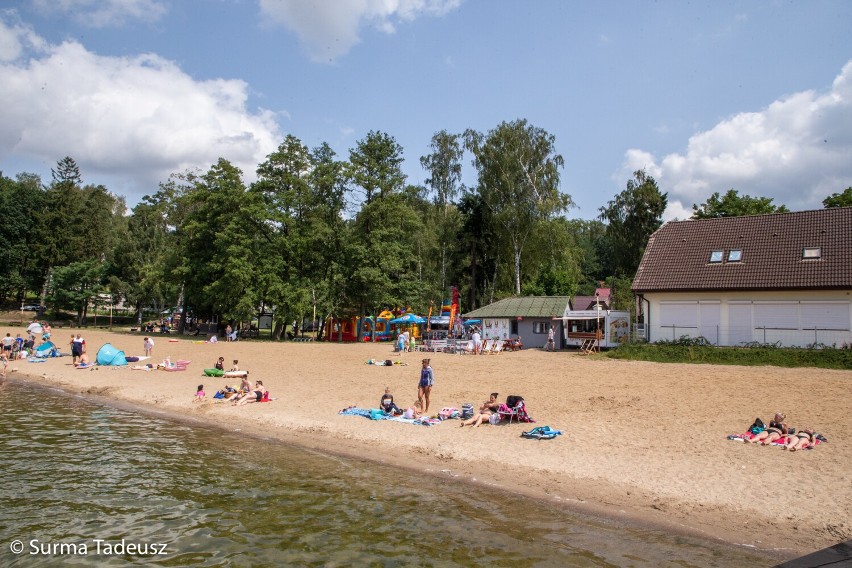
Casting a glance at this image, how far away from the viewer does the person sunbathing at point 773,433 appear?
12.0 meters

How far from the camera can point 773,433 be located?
12.1 m

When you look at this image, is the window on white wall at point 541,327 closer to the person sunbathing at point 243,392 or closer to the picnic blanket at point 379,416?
the picnic blanket at point 379,416

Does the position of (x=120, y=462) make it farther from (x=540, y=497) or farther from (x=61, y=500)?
(x=540, y=497)

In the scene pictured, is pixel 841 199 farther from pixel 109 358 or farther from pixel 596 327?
pixel 109 358

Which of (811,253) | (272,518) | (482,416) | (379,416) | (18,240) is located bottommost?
(272,518)

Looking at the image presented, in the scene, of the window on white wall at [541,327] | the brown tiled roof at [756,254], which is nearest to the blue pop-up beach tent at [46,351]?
the window on white wall at [541,327]

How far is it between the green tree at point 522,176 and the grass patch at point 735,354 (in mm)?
21005

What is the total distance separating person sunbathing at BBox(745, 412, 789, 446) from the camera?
12.0 m

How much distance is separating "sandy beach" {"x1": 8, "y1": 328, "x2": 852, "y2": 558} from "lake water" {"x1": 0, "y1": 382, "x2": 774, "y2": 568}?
0.86m

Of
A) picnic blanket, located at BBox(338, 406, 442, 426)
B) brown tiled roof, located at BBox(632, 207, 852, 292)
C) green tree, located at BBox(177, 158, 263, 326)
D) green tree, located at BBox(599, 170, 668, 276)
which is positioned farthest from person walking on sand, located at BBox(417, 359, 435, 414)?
green tree, located at BBox(599, 170, 668, 276)

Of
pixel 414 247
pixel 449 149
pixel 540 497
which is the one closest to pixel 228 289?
pixel 414 247

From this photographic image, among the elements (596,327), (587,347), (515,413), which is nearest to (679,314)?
(587,347)

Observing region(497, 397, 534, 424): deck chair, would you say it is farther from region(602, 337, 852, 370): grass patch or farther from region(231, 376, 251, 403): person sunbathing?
region(602, 337, 852, 370): grass patch

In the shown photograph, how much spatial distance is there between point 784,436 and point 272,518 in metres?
10.6
